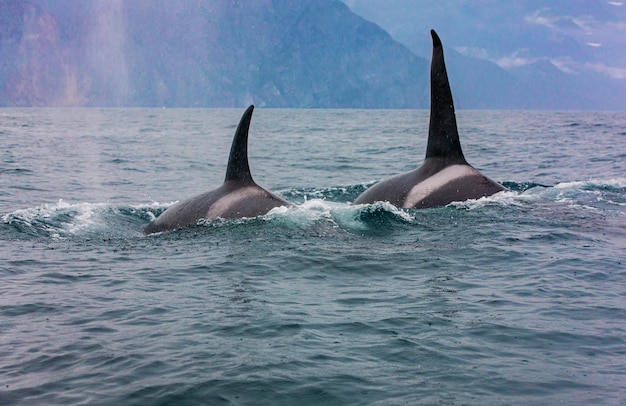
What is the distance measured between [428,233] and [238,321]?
5590mm

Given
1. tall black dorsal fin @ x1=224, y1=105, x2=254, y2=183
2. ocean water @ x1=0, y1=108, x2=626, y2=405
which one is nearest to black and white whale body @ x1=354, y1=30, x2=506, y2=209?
ocean water @ x1=0, y1=108, x2=626, y2=405

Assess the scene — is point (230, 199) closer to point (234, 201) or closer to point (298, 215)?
point (234, 201)

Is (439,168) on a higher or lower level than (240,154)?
lower

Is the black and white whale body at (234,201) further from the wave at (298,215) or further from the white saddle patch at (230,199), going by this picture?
the wave at (298,215)

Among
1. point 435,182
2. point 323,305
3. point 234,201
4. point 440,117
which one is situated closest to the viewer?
point 323,305

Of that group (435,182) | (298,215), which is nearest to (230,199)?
(298,215)

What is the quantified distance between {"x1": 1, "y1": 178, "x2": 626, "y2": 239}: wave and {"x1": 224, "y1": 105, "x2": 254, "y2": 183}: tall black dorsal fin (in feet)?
3.08

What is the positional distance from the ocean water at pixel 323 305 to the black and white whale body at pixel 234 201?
392 mm

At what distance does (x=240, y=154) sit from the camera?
44.4 ft

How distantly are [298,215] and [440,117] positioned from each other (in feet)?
12.4

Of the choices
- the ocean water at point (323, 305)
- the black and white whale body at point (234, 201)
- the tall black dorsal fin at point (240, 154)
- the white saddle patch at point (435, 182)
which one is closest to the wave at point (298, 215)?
the ocean water at point (323, 305)

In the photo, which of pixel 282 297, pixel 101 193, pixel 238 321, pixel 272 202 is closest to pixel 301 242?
pixel 272 202

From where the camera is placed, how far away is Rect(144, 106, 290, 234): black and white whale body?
13539 mm

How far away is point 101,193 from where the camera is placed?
70.5 ft
